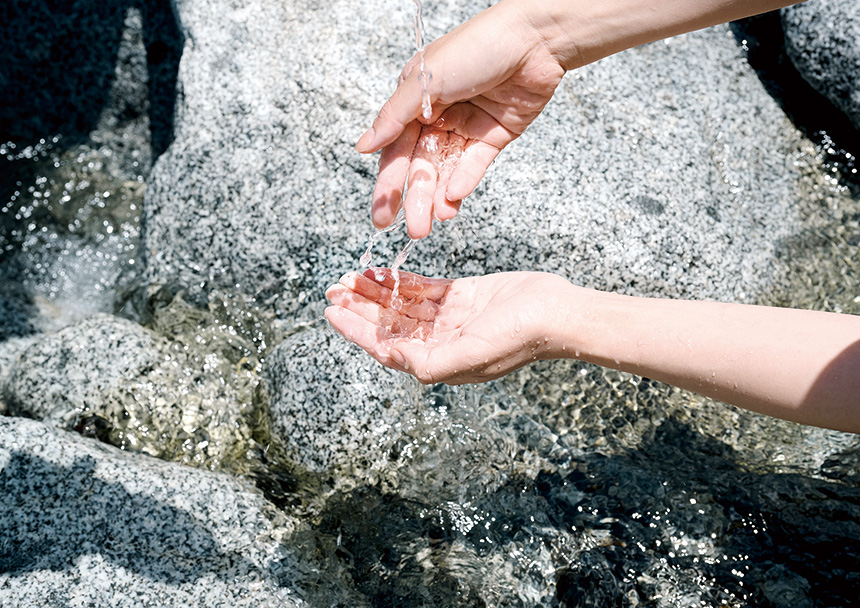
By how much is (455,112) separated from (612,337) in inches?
40.8

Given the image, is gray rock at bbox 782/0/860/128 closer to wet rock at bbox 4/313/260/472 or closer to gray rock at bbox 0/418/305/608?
wet rock at bbox 4/313/260/472

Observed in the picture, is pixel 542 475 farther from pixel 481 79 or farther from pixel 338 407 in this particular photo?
pixel 481 79

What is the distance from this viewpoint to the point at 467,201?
3.53 meters

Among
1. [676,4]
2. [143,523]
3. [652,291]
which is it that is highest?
[676,4]

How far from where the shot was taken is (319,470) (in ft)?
10.3

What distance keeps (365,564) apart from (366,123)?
212 cm

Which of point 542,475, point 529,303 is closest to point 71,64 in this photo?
point 529,303

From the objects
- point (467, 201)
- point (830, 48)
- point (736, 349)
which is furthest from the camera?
point (830, 48)

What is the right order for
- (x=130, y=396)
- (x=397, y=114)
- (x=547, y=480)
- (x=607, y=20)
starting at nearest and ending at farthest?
(x=397, y=114), (x=607, y=20), (x=547, y=480), (x=130, y=396)

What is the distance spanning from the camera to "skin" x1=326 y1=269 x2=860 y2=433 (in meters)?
2.00

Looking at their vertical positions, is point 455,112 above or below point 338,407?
above

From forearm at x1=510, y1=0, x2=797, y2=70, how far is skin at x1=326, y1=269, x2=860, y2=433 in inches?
34.1

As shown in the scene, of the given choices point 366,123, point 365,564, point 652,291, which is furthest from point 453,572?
point 366,123

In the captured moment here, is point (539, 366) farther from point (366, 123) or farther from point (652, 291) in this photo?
point (366, 123)
